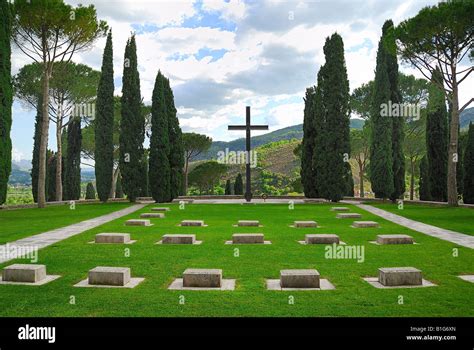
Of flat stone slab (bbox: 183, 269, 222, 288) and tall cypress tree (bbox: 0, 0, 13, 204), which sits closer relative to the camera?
flat stone slab (bbox: 183, 269, 222, 288)

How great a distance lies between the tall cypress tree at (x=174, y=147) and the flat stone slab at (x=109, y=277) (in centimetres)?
2358

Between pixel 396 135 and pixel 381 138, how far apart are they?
178 centimetres

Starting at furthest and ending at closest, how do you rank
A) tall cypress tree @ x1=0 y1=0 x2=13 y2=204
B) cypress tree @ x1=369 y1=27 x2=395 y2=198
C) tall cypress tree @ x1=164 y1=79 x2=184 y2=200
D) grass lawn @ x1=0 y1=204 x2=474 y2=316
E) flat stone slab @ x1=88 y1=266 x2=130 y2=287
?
tall cypress tree @ x1=164 y1=79 x2=184 y2=200
cypress tree @ x1=369 y1=27 x2=395 y2=198
tall cypress tree @ x1=0 y1=0 x2=13 y2=204
flat stone slab @ x1=88 y1=266 x2=130 y2=287
grass lawn @ x1=0 y1=204 x2=474 y2=316

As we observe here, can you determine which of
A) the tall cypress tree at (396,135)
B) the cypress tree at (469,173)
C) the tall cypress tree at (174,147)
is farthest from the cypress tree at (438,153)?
the tall cypress tree at (174,147)

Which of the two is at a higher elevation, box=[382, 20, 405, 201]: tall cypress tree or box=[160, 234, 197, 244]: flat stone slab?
box=[382, 20, 405, 201]: tall cypress tree

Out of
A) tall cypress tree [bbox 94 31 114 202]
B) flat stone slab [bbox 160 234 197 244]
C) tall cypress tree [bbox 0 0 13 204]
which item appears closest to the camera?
flat stone slab [bbox 160 234 197 244]

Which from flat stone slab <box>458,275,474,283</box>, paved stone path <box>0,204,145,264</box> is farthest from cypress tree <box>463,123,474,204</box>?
paved stone path <box>0,204,145,264</box>

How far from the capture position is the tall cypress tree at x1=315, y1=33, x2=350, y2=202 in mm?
29453

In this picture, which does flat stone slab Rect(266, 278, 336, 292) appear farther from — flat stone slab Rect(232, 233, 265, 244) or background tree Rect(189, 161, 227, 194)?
background tree Rect(189, 161, 227, 194)

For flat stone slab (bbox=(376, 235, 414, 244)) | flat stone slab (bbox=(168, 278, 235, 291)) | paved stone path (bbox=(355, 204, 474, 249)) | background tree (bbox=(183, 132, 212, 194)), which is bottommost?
paved stone path (bbox=(355, 204, 474, 249))

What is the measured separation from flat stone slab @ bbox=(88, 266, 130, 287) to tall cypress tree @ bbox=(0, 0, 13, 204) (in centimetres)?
1444

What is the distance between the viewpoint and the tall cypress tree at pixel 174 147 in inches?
1213

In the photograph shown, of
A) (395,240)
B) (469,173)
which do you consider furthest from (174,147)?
(395,240)
